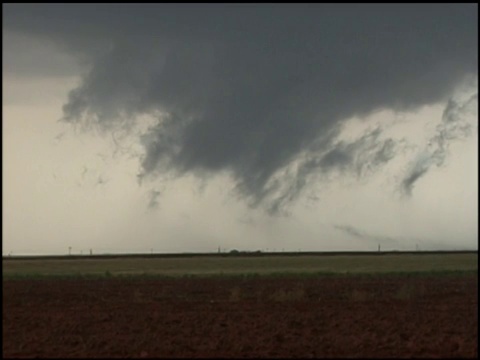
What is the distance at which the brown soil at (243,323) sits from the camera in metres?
22.9

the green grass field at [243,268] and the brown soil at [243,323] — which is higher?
the green grass field at [243,268]

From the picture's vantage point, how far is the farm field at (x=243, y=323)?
2288cm

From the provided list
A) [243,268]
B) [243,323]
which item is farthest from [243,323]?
[243,268]

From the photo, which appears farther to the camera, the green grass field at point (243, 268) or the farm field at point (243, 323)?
the green grass field at point (243, 268)

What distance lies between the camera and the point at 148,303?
34.8 metres

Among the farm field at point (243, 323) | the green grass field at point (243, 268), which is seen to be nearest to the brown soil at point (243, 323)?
the farm field at point (243, 323)

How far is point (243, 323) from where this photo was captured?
27531 millimetres

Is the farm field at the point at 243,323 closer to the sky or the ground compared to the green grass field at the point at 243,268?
closer to the ground

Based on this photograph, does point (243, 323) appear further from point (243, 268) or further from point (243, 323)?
point (243, 268)

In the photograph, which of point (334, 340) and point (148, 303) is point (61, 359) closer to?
point (334, 340)

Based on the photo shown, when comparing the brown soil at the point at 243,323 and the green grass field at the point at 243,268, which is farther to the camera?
the green grass field at the point at 243,268

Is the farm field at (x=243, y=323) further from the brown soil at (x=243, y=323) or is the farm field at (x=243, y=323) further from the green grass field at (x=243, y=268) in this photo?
the green grass field at (x=243, y=268)

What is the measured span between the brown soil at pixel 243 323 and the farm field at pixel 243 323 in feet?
0.09

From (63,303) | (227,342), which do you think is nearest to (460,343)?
(227,342)
